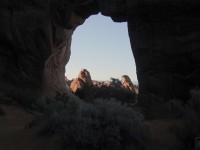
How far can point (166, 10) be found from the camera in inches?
590

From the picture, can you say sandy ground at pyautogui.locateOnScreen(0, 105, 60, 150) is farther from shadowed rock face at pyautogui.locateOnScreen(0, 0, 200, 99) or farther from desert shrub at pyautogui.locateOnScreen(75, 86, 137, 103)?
desert shrub at pyautogui.locateOnScreen(75, 86, 137, 103)

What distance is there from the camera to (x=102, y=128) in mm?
9109

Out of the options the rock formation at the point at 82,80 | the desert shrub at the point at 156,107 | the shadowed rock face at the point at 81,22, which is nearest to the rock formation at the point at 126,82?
the rock formation at the point at 82,80

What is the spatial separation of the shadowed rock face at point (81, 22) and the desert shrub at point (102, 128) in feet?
17.5

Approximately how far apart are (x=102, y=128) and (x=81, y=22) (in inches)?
556

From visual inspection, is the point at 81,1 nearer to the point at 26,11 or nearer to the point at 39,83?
the point at 26,11

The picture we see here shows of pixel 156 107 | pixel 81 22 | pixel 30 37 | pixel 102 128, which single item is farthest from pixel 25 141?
pixel 81 22

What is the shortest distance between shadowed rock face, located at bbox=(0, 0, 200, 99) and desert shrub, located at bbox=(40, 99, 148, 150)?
532cm

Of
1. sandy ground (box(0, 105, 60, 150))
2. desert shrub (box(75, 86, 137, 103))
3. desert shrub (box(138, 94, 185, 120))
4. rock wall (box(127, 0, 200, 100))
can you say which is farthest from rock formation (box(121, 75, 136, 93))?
sandy ground (box(0, 105, 60, 150))

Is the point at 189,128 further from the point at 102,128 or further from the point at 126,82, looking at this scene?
the point at 126,82

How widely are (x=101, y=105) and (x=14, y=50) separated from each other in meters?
12.0

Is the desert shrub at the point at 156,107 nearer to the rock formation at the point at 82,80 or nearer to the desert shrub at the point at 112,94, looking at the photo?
the desert shrub at the point at 112,94

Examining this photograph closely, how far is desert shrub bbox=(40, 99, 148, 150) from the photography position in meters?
8.81

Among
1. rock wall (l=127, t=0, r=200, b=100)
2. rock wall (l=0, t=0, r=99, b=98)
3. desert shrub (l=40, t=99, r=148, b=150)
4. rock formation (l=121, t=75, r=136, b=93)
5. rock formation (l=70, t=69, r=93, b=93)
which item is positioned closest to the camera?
desert shrub (l=40, t=99, r=148, b=150)
